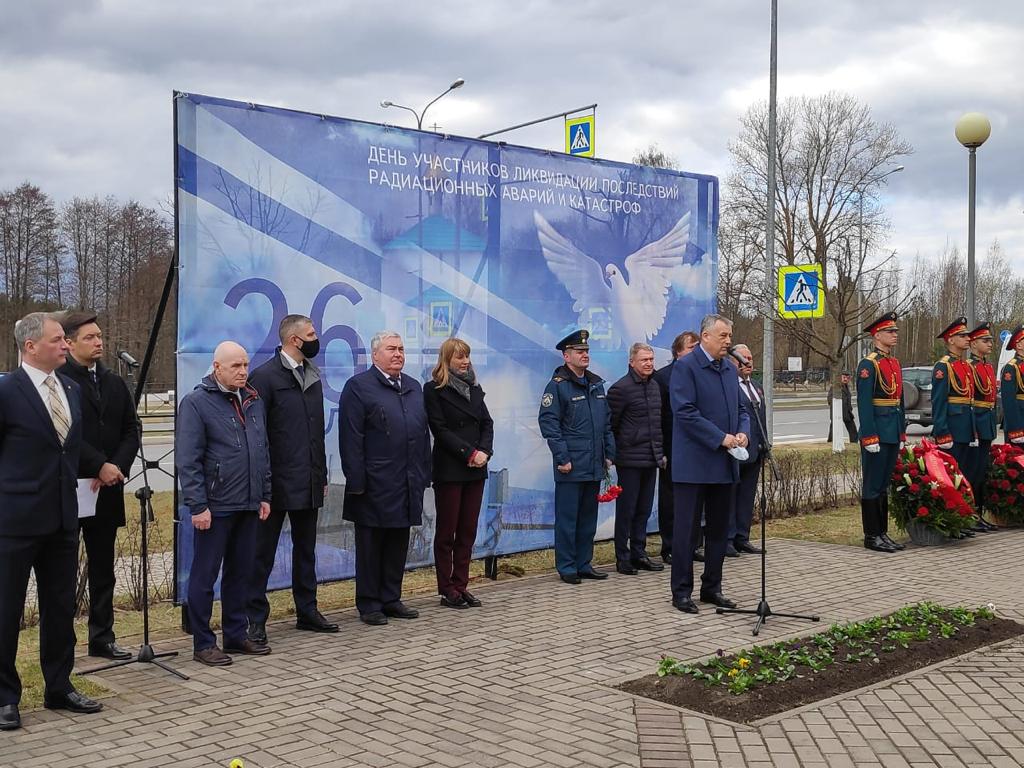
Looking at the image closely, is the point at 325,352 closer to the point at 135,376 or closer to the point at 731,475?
the point at 135,376

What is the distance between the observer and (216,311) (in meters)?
7.40

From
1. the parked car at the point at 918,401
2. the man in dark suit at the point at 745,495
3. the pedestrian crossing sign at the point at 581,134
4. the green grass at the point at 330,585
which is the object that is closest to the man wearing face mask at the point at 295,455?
the green grass at the point at 330,585

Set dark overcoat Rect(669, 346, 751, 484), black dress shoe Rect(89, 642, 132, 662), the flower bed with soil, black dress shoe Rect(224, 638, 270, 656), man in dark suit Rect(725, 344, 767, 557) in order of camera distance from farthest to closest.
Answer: man in dark suit Rect(725, 344, 767, 557) → dark overcoat Rect(669, 346, 751, 484) → black dress shoe Rect(224, 638, 270, 656) → black dress shoe Rect(89, 642, 132, 662) → the flower bed with soil

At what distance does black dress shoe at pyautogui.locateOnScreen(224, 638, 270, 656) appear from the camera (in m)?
6.62

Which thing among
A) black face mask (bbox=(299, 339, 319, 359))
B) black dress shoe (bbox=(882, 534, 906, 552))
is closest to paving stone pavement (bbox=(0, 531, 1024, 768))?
black face mask (bbox=(299, 339, 319, 359))

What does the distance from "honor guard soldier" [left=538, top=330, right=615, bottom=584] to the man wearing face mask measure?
225cm

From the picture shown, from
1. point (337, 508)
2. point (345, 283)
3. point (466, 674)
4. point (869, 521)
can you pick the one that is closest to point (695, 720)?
point (466, 674)

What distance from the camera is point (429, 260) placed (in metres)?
8.73

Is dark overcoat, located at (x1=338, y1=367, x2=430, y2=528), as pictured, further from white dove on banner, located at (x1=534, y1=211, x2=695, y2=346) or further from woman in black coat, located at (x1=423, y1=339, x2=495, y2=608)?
white dove on banner, located at (x1=534, y1=211, x2=695, y2=346)

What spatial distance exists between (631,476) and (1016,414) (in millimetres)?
5630

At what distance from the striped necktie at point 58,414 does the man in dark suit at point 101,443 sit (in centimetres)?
77

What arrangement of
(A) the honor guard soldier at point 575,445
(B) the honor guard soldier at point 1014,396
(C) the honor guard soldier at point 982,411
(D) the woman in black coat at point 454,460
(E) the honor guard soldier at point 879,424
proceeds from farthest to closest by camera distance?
(B) the honor guard soldier at point 1014,396 → (C) the honor guard soldier at point 982,411 → (E) the honor guard soldier at point 879,424 → (A) the honor guard soldier at point 575,445 → (D) the woman in black coat at point 454,460

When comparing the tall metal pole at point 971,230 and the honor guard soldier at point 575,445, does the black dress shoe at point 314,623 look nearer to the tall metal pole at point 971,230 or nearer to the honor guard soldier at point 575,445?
the honor guard soldier at point 575,445

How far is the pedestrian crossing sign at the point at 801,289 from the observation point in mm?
15961
